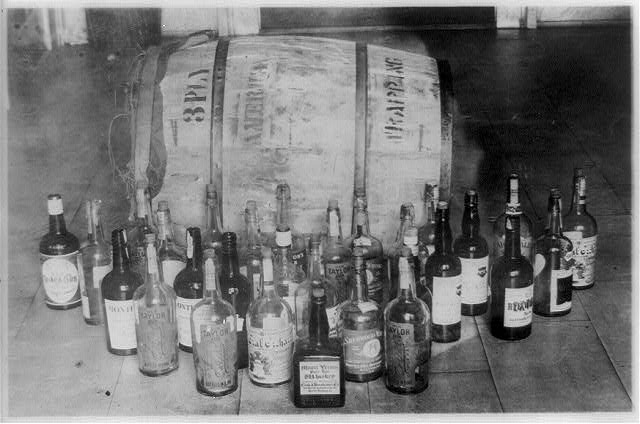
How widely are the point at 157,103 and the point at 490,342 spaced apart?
4.26 ft

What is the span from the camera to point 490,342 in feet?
8.75

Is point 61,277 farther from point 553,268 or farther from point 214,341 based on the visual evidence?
point 553,268

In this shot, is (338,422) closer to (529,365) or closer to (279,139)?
(529,365)

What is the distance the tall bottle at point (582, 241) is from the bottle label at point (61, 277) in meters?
1.62

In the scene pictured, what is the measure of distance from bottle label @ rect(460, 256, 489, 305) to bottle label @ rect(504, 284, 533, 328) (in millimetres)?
178

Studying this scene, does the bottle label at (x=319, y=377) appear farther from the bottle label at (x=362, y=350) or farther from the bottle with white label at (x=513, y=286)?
the bottle with white label at (x=513, y=286)

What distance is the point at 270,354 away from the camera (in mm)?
2369

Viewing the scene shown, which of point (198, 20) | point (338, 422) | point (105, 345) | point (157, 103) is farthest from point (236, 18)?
point (338, 422)

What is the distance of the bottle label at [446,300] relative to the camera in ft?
8.45

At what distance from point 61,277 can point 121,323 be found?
44 centimetres

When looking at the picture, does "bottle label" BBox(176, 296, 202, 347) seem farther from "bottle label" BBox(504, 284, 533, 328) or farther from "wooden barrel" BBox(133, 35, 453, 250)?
"bottle label" BBox(504, 284, 533, 328)

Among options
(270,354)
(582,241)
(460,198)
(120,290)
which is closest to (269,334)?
(270,354)

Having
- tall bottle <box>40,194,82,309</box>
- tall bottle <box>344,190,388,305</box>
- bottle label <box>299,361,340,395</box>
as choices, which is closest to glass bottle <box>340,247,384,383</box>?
bottle label <box>299,361,340,395</box>

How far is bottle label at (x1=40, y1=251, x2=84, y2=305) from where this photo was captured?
291 cm
